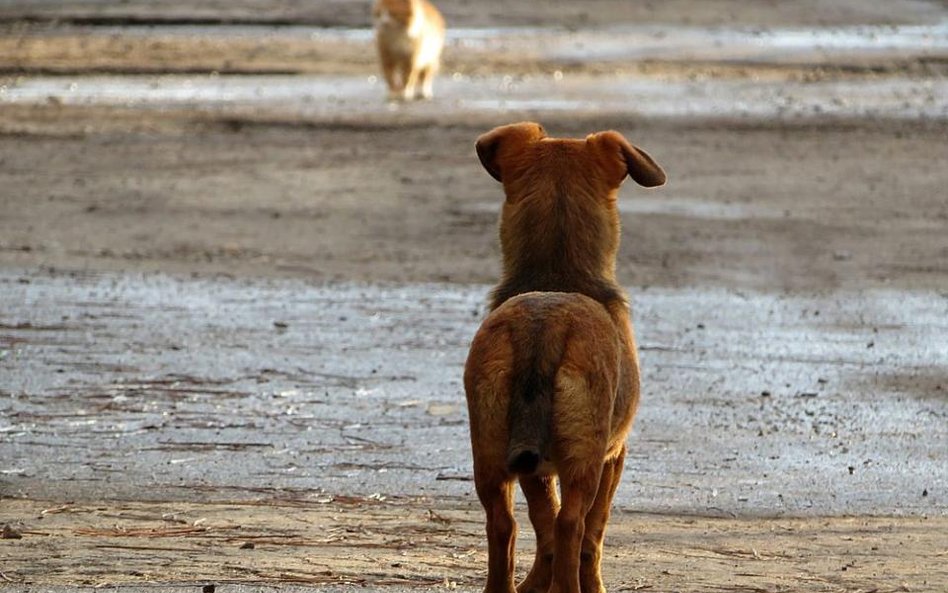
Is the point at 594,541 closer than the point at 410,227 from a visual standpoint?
Yes

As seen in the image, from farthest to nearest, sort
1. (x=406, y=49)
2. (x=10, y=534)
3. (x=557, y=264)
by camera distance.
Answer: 1. (x=406, y=49)
2. (x=10, y=534)
3. (x=557, y=264)

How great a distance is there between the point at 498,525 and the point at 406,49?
18.0m

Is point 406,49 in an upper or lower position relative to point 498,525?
upper

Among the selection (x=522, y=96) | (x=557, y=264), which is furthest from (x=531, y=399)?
(x=522, y=96)

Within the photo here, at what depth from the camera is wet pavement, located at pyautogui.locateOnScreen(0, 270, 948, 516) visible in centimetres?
880

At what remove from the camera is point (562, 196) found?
6.96 meters

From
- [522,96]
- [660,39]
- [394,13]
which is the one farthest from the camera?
[660,39]

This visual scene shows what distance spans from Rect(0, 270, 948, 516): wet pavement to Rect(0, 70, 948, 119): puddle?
856 centimetres

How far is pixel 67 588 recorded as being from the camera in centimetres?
699

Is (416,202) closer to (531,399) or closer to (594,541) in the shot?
(594,541)

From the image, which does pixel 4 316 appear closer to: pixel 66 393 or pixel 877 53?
pixel 66 393

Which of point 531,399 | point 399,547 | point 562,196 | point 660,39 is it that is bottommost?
point 399,547

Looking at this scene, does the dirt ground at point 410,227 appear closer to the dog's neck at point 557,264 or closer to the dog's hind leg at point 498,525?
the dog's hind leg at point 498,525

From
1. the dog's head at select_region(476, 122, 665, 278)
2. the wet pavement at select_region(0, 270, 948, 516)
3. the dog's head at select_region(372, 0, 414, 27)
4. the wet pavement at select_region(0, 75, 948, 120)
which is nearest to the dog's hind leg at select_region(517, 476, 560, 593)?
the dog's head at select_region(476, 122, 665, 278)
